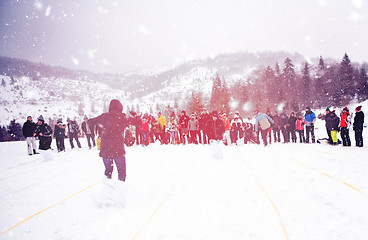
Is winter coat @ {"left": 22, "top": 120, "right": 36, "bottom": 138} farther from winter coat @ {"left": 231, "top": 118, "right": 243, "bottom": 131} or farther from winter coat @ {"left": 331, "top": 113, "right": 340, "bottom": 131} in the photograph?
winter coat @ {"left": 331, "top": 113, "right": 340, "bottom": 131}

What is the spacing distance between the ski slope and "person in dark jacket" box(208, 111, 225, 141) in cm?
456

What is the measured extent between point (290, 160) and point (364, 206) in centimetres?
363

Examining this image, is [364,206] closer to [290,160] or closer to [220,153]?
[290,160]

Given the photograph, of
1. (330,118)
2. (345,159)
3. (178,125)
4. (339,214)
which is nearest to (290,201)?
(339,214)

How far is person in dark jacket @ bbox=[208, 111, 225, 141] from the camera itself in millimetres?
11133

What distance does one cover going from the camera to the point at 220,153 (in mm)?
7945

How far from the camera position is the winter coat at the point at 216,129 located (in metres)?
11.1

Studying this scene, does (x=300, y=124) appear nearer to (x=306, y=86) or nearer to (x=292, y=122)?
(x=292, y=122)

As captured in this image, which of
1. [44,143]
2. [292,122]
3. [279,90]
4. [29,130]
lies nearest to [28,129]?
→ [29,130]

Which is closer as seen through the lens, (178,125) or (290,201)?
(290,201)

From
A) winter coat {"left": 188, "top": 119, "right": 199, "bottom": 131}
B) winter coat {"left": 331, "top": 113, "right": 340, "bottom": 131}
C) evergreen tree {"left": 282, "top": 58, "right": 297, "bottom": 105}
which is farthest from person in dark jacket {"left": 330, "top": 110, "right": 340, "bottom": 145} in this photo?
evergreen tree {"left": 282, "top": 58, "right": 297, "bottom": 105}

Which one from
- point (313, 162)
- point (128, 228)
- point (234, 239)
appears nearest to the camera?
point (234, 239)

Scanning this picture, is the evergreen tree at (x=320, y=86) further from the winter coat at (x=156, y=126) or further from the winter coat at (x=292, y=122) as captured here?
the winter coat at (x=156, y=126)

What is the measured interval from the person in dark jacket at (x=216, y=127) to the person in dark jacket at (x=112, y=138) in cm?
732
